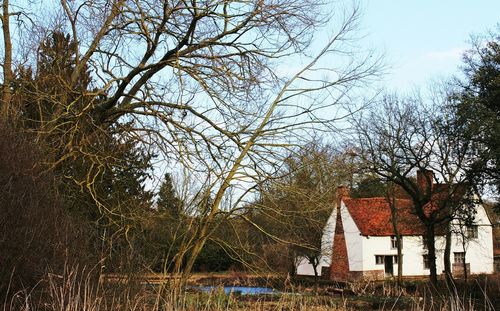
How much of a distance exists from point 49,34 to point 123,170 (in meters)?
2.85

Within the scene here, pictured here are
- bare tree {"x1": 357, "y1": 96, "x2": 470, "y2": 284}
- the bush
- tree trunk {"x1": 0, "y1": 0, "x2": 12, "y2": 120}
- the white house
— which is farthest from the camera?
the white house

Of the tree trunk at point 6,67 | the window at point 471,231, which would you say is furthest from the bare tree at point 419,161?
the tree trunk at point 6,67

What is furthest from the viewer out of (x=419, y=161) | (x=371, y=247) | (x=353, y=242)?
(x=353, y=242)

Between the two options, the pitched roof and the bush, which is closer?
the bush

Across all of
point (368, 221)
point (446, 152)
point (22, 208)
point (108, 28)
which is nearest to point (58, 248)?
point (22, 208)

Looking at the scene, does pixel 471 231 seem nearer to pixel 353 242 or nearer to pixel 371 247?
pixel 371 247

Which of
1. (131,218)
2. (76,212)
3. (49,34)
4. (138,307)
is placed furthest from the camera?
(49,34)

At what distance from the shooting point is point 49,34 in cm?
1068

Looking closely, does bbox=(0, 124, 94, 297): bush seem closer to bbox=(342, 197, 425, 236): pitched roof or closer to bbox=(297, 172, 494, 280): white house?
bbox=(297, 172, 494, 280): white house

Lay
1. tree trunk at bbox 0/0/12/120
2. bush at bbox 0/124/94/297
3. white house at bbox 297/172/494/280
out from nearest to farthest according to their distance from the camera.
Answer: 1. bush at bbox 0/124/94/297
2. tree trunk at bbox 0/0/12/120
3. white house at bbox 297/172/494/280

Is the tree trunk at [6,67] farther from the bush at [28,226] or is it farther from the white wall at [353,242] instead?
the white wall at [353,242]

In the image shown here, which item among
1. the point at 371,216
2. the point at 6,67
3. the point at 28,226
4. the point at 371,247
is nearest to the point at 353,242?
the point at 371,247

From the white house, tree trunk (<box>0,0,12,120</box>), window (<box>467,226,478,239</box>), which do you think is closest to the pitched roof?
the white house

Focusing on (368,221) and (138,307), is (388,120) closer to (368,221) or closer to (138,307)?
(368,221)
